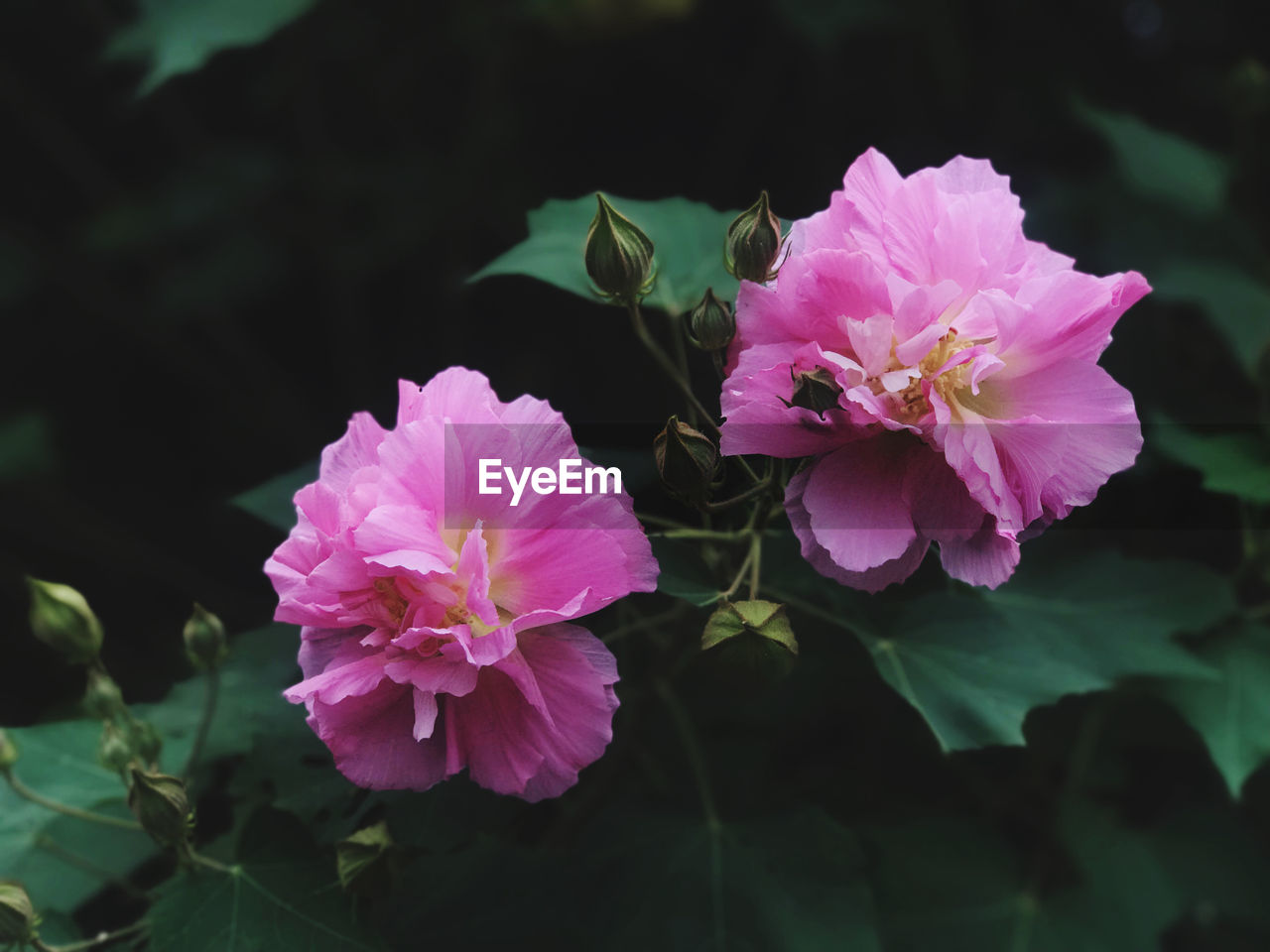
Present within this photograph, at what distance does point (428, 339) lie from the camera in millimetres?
1816

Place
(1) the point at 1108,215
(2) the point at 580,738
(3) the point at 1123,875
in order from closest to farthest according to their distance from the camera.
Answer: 1. (2) the point at 580,738
2. (3) the point at 1123,875
3. (1) the point at 1108,215

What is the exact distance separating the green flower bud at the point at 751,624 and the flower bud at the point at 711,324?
17 cm

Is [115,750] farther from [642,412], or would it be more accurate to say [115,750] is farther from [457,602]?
[642,412]

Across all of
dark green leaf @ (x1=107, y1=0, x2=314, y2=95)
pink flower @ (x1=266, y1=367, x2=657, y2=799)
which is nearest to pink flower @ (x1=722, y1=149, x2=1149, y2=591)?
pink flower @ (x1=266, y1=367, x2=657, y2=799)

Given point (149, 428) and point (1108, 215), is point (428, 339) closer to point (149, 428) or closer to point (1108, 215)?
point (149, 428)

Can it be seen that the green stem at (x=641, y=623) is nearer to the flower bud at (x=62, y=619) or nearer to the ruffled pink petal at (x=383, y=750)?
the ruffled pink petal at (x=383, y=750)

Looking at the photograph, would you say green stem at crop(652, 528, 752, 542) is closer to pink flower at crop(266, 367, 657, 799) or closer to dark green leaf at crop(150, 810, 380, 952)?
pink flower at crop(266, 367, 657, 799)

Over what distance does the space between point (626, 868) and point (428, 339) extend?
3.72 ft

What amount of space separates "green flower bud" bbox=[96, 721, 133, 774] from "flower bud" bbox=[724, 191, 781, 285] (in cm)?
57

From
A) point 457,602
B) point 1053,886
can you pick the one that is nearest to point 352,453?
point 457,602

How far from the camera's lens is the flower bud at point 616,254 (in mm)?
751

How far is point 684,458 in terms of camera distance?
2.11 ft

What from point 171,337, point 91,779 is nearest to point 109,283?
point 171,337

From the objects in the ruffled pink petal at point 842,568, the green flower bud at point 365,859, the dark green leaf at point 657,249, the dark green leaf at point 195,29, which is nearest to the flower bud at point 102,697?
the green flower bud at point 365,859
